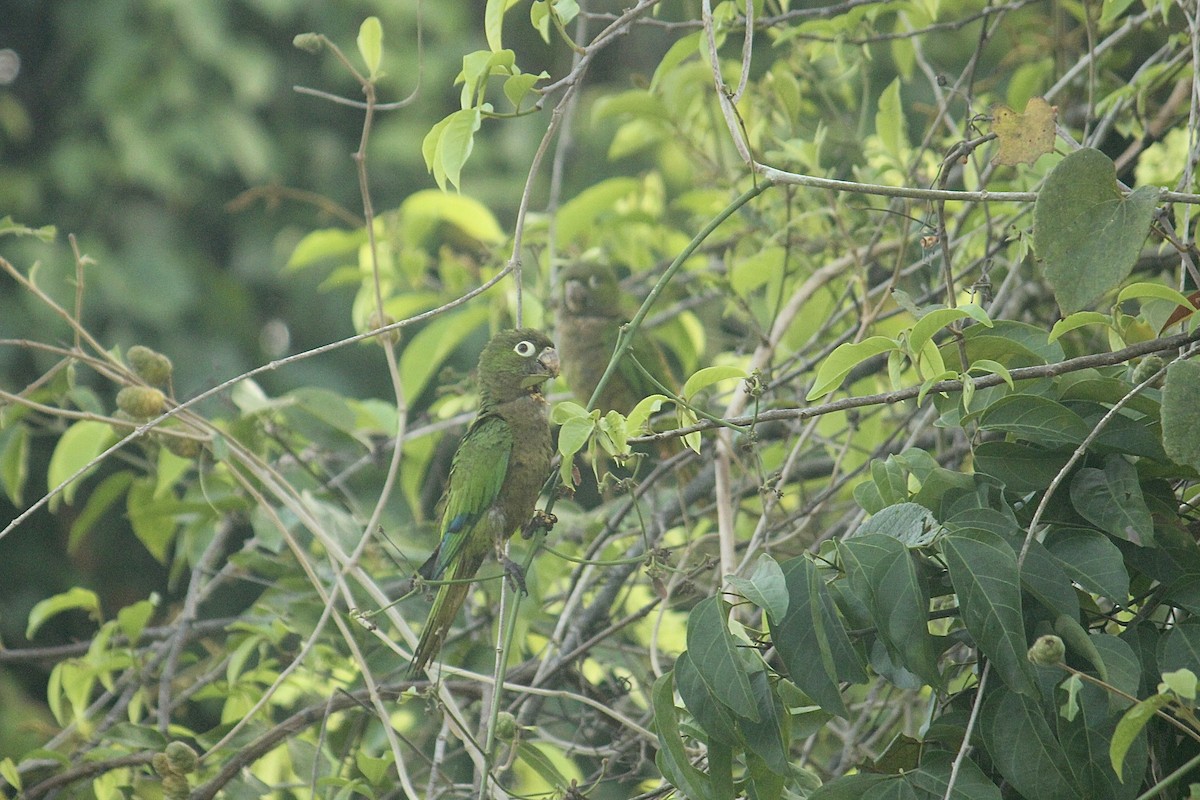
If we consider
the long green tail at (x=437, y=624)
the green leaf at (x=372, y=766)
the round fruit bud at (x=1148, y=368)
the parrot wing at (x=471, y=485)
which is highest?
the round fruit bud at (x=1148, y=368)

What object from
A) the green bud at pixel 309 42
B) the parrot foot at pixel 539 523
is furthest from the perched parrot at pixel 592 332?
the green bud at pixel 309 42

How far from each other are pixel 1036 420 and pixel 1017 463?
0.06 meters

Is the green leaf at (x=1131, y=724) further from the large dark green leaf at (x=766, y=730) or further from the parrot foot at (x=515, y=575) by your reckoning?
the parrot foot at (x=515, y=575)

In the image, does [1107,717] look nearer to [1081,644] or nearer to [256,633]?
[1081,644]

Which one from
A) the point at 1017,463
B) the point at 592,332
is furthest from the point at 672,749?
the point at 592,332

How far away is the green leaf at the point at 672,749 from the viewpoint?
52.7 inches

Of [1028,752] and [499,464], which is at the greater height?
[1028,752]

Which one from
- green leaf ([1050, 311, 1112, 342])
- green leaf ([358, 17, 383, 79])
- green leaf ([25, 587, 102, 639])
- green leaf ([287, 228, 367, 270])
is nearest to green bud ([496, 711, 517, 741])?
green leaf ([1050, 311, 1112, 342])

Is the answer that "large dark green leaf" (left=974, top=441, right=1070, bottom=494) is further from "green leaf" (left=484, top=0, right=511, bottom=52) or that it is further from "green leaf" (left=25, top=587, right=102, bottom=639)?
"green leaf" (left=25, top=587, right=102, bottom=639)

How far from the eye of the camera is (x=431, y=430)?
277cm

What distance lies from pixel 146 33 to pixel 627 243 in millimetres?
4493

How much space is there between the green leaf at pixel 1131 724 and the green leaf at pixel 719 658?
0.37m

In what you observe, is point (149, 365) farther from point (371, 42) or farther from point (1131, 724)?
point (1131, 724)

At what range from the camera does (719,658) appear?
1271mm
